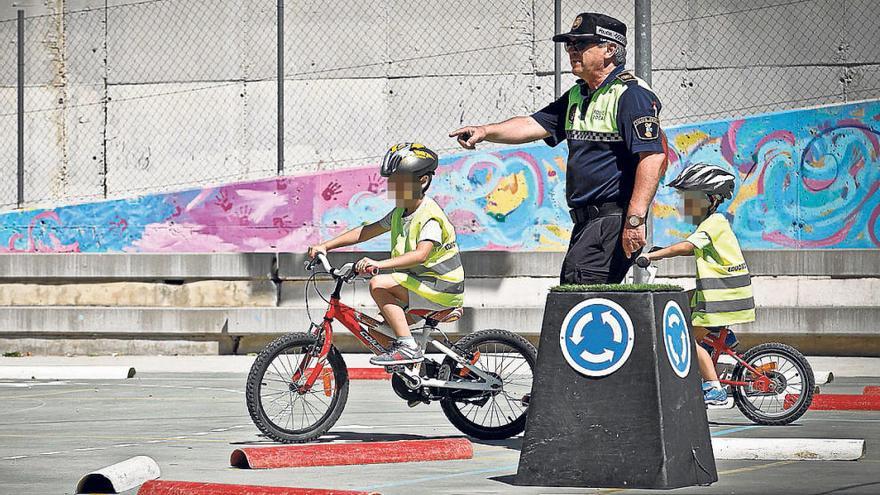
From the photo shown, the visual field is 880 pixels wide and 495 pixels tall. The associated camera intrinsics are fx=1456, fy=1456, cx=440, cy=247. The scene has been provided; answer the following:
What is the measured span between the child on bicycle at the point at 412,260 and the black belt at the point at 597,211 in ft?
4.56

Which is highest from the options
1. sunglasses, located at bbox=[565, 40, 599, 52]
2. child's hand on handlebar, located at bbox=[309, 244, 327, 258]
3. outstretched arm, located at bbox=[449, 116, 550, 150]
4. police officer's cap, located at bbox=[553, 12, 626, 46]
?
police officer's cap, located at bbox=[553, 12, 626, 46]

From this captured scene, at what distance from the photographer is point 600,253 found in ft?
23.5

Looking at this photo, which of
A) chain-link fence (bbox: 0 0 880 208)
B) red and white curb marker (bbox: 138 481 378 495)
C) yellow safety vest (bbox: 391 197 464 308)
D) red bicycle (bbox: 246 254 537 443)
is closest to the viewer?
red and white curb marker (bbox: 138 481 378 495)

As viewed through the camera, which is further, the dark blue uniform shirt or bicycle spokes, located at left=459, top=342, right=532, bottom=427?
bicycle spokes, located at left=459, top=342, right=532, bottom=427

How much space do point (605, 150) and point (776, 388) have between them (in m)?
2.87

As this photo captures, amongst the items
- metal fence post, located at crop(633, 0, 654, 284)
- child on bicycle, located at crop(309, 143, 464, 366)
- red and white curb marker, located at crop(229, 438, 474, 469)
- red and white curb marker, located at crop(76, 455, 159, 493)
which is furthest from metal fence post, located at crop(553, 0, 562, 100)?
red and white curb marker, located at crop(76, 455, 159, 493)

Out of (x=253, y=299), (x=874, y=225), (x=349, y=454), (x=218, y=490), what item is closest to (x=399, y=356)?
(x=349, y=454)

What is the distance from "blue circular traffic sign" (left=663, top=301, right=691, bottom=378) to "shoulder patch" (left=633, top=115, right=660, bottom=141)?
907 mm

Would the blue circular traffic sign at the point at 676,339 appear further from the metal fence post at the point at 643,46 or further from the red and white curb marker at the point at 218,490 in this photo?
the metal fence post at the point at 643,46

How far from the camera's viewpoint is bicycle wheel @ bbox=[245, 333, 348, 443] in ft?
27.4

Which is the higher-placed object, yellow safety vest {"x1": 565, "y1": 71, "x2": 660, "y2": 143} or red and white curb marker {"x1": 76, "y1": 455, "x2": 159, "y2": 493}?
yellow safety vest {"x1": 565, "y1": 71, "x2": 660, "y2": 143}

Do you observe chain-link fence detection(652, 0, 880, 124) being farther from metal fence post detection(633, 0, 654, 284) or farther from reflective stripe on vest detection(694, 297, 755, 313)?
reflective stripe on vest detection(694, 297, 755, 313)

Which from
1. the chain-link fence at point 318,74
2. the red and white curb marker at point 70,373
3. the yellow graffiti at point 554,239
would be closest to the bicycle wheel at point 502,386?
the red and white curb marker at point 70,373

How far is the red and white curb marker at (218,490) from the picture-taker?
225 inches
